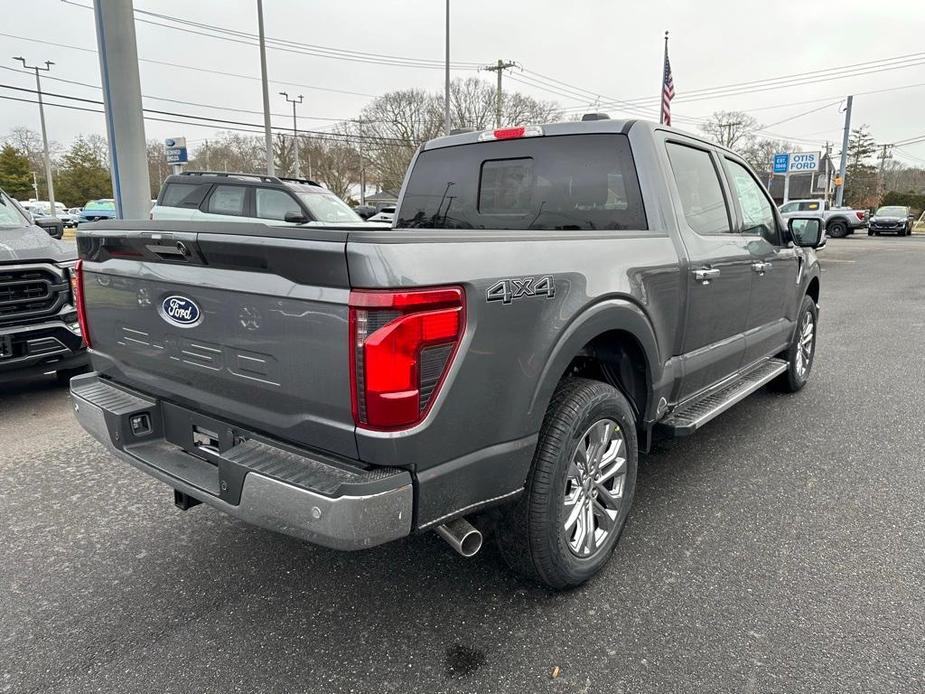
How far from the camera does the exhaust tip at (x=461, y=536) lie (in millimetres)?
2182

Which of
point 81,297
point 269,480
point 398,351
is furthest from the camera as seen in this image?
point 81,297

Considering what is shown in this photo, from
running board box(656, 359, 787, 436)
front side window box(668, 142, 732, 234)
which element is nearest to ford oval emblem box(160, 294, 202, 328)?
running board box(656, 359, 787, 436)

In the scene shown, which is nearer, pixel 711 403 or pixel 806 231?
pixel 711 403

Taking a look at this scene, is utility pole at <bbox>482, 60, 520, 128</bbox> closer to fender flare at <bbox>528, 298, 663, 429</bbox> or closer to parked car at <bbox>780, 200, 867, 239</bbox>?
parked car at <bbox>780, 200, 867, 239</bbox>

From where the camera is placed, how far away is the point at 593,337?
2.57 meters

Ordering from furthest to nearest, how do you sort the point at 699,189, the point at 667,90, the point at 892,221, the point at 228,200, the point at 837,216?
the point at 892,221 → the point at 837,216 → the point at 667,90 → the point at 228,200 → the point at 699,189

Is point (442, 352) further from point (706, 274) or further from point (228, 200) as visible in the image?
point (228, 200)

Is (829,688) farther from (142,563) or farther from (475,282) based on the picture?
(142,563)

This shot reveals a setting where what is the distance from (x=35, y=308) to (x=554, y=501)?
454 centimetres

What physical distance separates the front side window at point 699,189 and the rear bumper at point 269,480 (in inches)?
91.7

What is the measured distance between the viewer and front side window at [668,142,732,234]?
3.42 meters

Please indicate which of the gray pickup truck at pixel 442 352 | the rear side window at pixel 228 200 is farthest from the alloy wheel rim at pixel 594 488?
the rear side window at pixel 228 200

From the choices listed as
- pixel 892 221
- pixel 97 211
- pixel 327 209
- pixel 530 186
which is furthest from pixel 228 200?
pixel 892 221

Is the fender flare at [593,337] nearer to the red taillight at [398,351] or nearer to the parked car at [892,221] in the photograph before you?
the red taillight at [398,351]
